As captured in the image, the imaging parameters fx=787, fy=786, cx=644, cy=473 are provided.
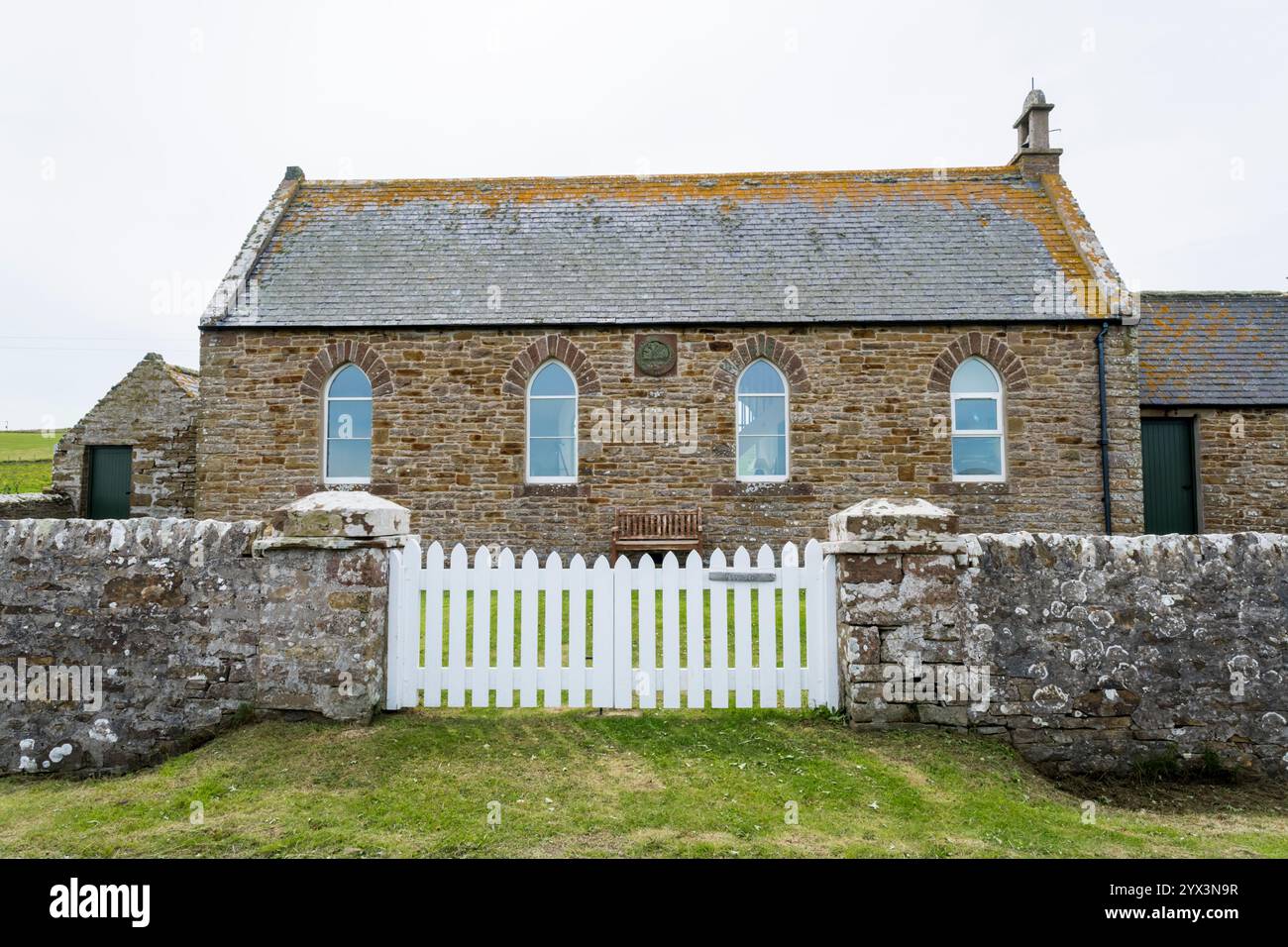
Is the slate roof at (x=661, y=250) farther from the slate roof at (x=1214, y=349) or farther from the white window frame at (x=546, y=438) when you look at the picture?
the slate roof at (x=1214, y=349)

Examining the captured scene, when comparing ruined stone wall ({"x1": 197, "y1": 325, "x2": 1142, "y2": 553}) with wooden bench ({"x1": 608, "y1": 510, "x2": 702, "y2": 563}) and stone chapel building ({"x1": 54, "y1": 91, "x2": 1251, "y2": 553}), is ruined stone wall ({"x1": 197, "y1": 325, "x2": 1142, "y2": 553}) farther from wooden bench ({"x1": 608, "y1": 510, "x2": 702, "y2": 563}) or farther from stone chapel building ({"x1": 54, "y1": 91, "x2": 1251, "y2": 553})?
wooden bench ({"x1": 608, "y1": 510, "x2": 702, "y2": 563})

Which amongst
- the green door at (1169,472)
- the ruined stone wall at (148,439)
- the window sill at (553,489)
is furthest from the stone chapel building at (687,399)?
the ruined stone wall at (148,439)

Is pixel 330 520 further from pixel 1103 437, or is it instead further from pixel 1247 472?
pixel 1247 472

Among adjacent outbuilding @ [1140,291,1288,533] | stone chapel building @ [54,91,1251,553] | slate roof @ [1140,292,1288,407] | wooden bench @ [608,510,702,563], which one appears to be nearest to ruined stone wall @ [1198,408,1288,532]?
adjacent outbuilding @ [1140,291,1288,533]

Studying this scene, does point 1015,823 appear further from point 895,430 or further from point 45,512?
point 45,512

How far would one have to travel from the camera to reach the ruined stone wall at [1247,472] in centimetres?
1455

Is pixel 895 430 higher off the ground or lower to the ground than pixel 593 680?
higher

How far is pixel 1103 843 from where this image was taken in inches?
158

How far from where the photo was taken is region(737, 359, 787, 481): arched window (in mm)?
13695

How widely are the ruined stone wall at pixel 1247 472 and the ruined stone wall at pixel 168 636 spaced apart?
15.4m

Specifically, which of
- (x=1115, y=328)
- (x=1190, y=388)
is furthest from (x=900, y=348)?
(x=1190, y=388)

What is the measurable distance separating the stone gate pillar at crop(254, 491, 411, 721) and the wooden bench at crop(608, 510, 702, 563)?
7.72 metres

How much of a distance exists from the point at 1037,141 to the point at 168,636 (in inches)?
689

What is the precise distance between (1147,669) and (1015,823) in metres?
1.83
